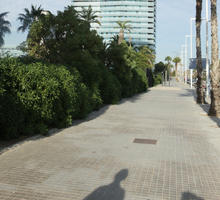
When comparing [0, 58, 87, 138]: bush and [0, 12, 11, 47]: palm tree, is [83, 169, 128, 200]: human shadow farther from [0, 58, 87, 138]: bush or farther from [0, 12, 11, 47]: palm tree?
[0, 12, 11, 47]: palm tree

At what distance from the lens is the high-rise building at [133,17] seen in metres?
130

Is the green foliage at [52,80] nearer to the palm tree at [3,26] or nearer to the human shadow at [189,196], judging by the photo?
the human shadow at [189,196]

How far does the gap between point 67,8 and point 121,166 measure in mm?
11925

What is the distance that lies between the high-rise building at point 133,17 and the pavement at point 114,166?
404 feet

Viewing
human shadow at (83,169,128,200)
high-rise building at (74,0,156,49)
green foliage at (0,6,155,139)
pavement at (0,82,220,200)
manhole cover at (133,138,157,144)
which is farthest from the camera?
high-rise building at (74,0,156,49)

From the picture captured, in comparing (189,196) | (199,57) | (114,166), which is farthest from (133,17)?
(189,196)

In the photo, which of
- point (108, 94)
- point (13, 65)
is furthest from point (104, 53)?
point (13, 65)

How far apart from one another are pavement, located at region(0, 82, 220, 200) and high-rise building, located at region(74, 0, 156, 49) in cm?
12314

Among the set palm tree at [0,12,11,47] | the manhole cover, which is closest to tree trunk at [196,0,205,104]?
the manhole cover

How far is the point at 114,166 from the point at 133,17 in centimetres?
13093

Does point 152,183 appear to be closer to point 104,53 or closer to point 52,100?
point 52,100

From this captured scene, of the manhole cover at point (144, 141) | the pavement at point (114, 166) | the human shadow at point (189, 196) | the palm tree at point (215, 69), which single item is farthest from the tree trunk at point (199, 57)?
the human shadow at point (189, 196)

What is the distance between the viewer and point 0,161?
6188 mm

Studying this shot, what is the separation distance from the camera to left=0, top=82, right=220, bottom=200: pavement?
15.1 ft
